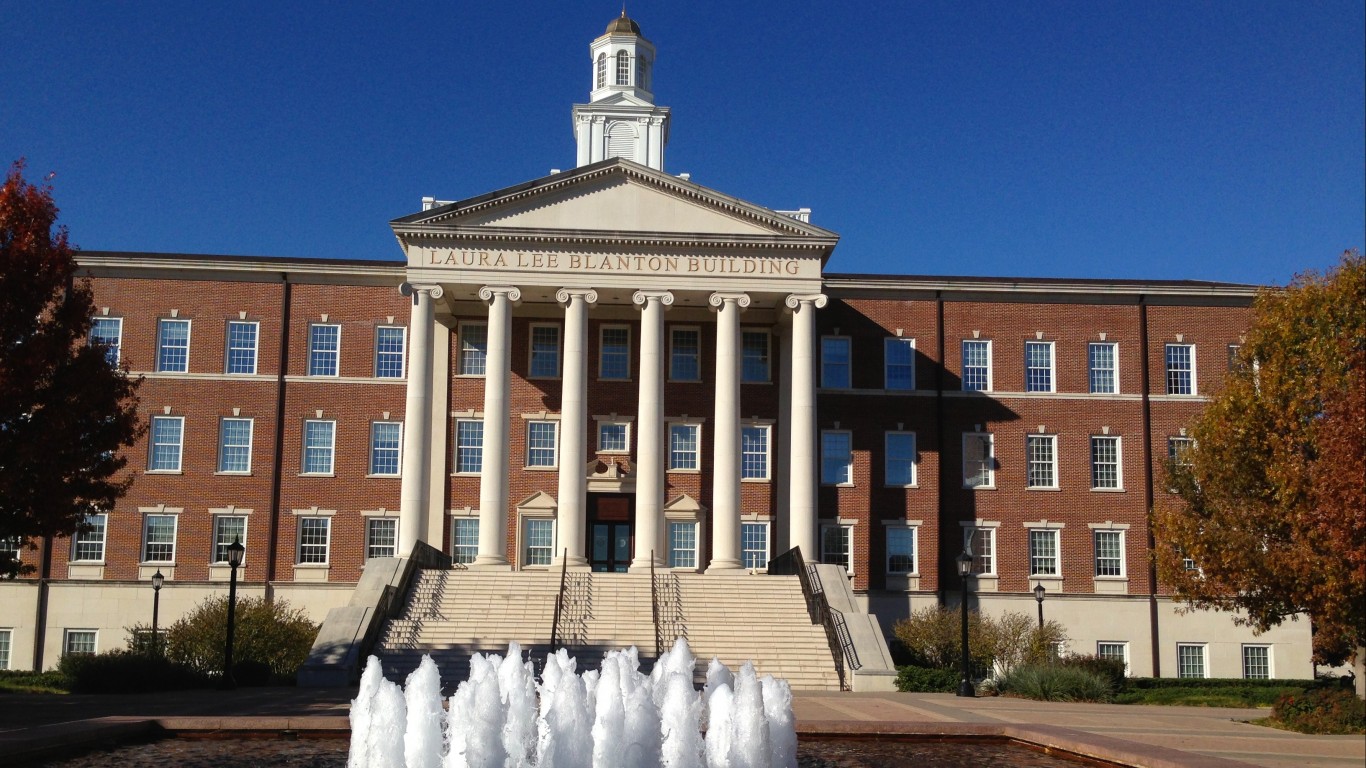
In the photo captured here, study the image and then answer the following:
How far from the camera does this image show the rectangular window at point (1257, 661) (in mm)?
46156

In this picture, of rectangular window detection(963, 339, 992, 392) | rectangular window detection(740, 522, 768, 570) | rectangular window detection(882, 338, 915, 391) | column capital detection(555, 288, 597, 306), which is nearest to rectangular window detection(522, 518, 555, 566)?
rectangular window detection(740, 522, 768, 570)

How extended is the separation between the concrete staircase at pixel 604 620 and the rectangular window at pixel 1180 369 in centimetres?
1772

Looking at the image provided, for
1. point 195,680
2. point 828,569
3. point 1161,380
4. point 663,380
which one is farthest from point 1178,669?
point 195,680

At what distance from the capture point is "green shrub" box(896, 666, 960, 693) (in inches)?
1314

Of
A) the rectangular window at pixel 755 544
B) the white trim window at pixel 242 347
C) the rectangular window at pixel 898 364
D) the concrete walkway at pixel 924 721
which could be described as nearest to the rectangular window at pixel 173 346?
the white trim window at pixel 242 347

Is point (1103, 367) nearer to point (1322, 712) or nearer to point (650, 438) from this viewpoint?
point (650, 438)

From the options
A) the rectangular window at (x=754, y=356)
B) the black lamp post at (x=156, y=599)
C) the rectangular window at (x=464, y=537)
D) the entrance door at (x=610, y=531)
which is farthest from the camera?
the rectangular window at (x=754, y=356)

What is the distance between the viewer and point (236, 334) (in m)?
46.9

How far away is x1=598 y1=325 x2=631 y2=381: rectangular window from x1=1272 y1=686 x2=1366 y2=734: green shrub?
26873mm

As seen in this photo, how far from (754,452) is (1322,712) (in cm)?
2538

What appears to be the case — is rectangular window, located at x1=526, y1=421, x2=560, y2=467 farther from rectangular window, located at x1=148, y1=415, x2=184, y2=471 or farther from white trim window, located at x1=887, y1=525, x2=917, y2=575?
white trim window, located at x1=887, y1=525, x2=917, y2=575

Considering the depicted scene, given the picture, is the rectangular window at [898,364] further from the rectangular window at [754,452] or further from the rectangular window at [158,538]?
the rectangular window at [158,538]

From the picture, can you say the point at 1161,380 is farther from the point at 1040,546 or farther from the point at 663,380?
the point at 663,380

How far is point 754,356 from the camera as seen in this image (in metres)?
47.9
